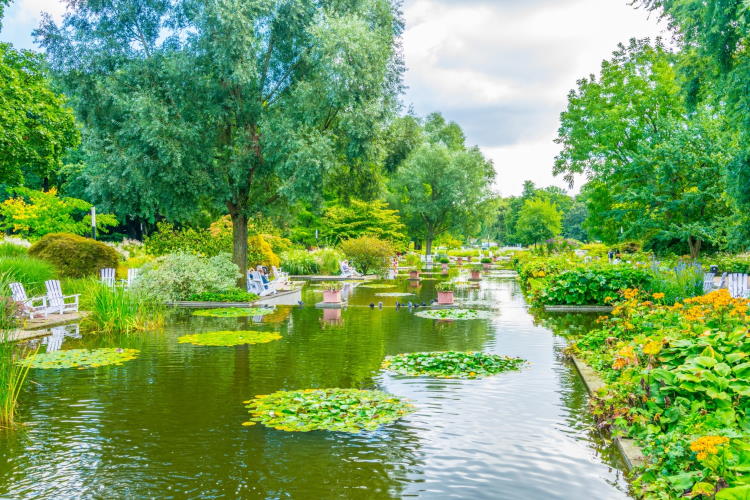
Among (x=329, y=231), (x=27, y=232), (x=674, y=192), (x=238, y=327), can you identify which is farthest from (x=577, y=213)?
(x=238, y=327)

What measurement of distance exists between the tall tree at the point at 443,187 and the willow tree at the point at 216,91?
30851 millimetres

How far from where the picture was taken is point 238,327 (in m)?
14.0

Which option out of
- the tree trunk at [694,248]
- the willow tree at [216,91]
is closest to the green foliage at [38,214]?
the willow tree at [216,91]

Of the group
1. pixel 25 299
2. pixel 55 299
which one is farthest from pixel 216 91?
pixel 25 299

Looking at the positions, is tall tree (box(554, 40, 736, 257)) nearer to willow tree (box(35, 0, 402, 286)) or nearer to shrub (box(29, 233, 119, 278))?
willow tree (box(35, 0, 402, 286))

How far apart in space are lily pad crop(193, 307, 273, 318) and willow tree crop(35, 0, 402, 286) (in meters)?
4.08

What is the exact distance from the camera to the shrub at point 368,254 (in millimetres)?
33938

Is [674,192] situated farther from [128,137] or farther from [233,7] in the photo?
[128,137]

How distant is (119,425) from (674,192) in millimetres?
25493

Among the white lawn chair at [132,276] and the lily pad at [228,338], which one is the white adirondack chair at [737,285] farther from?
the white lawn chair at [132,276]

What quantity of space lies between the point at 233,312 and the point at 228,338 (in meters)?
4.85

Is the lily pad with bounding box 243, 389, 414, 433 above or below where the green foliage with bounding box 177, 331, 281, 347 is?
below

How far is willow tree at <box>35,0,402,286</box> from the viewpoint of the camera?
1847cm

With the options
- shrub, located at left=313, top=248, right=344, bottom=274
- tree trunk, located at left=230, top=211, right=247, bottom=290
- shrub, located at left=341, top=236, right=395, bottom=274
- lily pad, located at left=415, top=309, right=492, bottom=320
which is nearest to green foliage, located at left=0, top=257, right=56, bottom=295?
tree trunk, located at left=230, top=211, right=247, bottom=290
